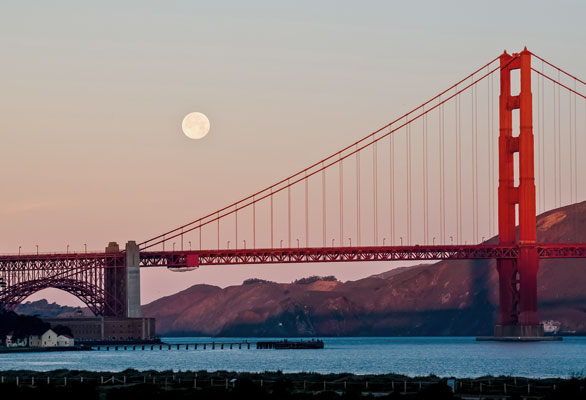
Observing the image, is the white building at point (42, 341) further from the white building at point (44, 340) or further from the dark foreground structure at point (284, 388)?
the dark foreground structure at point (284, 388)

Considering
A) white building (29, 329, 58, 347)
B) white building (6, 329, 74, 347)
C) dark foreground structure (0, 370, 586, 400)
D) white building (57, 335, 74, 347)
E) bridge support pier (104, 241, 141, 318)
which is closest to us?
dark foreground structure (0, 370, 586, 400)

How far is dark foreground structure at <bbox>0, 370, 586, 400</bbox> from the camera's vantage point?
52344 millimetres

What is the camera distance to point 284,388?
179 feet

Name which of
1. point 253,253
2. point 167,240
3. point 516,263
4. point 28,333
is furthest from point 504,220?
point 28,333

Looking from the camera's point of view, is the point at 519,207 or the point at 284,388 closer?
the point at 284,388

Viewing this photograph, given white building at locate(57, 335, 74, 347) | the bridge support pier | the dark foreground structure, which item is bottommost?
white building at locate(57, 335, 74, 347)

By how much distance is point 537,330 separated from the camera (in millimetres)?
133000

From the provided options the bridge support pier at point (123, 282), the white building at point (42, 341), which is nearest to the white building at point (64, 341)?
the white building at point (42, 341)

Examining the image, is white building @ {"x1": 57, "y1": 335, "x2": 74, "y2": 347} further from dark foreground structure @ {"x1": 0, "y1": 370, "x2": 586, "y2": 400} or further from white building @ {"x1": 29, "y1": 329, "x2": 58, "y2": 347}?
dark foreground structure @ {"x1": 0, "y1": 370, "x2": 586, "y2": 400}

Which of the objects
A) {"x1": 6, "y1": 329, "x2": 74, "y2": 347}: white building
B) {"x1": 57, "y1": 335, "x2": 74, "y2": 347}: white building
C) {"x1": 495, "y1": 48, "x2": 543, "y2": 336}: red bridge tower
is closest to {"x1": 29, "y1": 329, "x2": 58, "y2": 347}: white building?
{"x1": 6, "y1": 329, "x2": 74, "y2": 347}: white building

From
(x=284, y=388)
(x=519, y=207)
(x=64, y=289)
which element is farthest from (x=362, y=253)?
(x=284, y=388)

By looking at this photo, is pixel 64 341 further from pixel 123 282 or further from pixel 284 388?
pixel 284 388

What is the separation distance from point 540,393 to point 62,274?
369 feet

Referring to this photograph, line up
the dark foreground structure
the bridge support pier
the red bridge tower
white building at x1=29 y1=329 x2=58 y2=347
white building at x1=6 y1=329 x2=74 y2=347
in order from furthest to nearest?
the bridge support pier, white building at x1=6 y1=329 x2=74 y2=347, white building at x1=29 y1=329 x2=58 y2=347, the red bridge tower, the dark foreground structure
